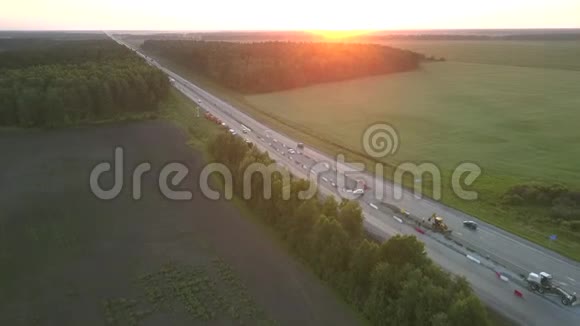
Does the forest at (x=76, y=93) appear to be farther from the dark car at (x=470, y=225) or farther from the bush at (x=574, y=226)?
the bush at (x=574, y=226)

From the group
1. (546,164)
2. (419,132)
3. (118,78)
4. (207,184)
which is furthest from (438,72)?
(207,184)

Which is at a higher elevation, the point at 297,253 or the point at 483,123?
the point at 483,123

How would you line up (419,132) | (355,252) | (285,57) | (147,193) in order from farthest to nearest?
(285,57), (419,132), (147,193), (355,252)

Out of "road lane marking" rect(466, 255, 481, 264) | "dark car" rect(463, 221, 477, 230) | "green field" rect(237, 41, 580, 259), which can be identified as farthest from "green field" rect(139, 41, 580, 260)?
"road lane marking" rect(466, 255, 481, 264)

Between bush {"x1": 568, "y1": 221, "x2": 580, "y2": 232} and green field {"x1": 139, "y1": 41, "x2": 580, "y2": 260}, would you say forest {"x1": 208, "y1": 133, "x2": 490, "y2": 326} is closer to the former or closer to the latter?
bush {"x1": 568, "y1": 221, "x2": 580, "y2": 232}

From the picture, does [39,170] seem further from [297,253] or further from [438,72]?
[438,72]

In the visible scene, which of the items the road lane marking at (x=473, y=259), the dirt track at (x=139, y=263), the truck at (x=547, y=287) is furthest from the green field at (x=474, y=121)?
the dirt track at (x=139, y=263)

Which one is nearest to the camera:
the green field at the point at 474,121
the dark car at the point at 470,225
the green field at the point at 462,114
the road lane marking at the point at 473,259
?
the road lane marking at the point at 473,259

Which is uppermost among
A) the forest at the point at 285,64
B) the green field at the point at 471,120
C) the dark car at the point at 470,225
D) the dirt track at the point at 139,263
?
the forest at the point at 285,64
